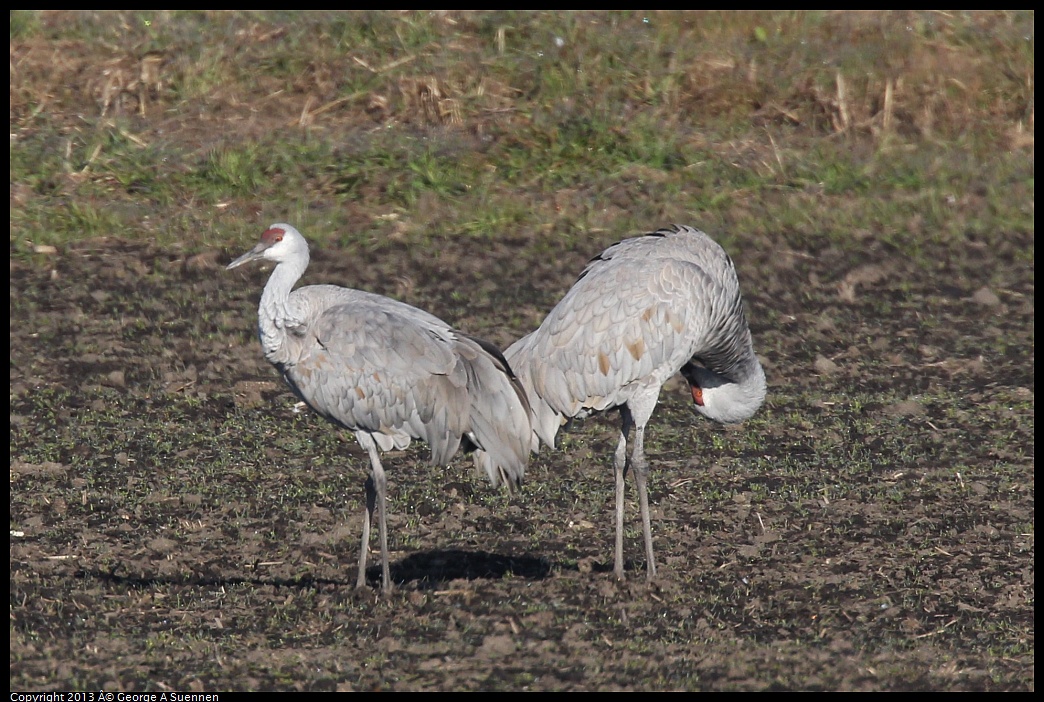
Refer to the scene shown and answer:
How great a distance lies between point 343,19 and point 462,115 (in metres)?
1.43

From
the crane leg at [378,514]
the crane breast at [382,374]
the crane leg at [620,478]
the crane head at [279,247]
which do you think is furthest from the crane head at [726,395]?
the crane head at [279,247]

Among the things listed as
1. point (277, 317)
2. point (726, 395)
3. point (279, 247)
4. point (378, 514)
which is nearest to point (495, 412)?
point (378, 514)

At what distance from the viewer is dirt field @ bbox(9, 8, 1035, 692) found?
504cm

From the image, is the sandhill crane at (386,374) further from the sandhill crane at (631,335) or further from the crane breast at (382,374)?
the sandhill crane at (631,335)

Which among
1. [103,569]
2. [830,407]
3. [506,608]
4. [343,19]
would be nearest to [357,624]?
[506,608]

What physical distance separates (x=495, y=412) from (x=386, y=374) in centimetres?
43

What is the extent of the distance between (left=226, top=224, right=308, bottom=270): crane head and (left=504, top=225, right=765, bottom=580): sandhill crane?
0.93 meters

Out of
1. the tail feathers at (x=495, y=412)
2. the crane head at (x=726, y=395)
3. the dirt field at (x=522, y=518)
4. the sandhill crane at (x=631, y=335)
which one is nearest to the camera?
the dirt field at (x=522, y=518)

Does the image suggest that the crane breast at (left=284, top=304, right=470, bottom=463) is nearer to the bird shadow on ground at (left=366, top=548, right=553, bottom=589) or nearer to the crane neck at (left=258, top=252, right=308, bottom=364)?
the crane neck at (left=258, top=252, right=308, bottom=364)

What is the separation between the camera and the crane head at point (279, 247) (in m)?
5.71

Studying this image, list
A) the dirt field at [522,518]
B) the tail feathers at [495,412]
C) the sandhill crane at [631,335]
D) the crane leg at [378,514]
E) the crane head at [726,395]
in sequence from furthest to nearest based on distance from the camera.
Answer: the crane head at [726,395] → the sandhill crane at [631,335] → the tail feathers at [495,412] → the crane leg at [378,514] → the dirt field at [522,518]

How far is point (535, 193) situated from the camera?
9.77 m

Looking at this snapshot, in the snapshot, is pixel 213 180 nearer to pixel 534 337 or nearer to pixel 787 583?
pixel 534 337

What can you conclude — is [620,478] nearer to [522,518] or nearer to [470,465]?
[522,518]
